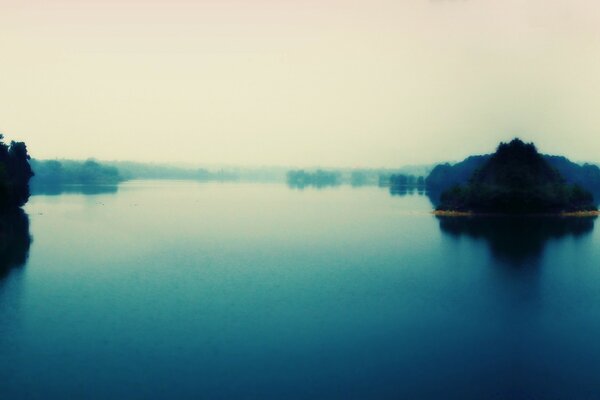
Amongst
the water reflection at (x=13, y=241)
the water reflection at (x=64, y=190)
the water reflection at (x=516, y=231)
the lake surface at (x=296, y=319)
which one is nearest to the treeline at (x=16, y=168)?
the water reflection at (x=13, y=241)

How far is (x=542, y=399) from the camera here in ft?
62.3

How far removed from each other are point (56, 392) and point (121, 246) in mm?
35262

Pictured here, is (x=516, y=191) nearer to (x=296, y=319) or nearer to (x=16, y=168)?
(x=296, y=319)

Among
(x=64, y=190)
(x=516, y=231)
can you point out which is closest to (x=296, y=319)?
(x=516, y=231)

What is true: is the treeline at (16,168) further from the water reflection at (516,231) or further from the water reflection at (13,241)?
the water reflection at (516,231)

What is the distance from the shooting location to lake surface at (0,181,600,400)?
788 inches

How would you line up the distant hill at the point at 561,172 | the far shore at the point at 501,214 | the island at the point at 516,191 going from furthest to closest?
the distant hill at the point at 561,172 → the far shore at the point at 501,214 → the island at the point at 516,191

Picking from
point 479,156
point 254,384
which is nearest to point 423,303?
point 254,384

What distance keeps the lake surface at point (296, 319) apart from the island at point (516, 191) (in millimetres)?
31948

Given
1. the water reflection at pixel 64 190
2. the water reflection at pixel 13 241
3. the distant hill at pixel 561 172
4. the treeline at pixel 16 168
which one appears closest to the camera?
the water reflection at pixel 13 241

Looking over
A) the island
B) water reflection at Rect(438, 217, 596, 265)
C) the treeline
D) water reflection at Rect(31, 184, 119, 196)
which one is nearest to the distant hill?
the island

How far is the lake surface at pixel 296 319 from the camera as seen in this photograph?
20.0 metres

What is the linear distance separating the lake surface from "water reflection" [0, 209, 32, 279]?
1.17ft

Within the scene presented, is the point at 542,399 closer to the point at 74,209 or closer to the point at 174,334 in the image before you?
the point at 174,334
